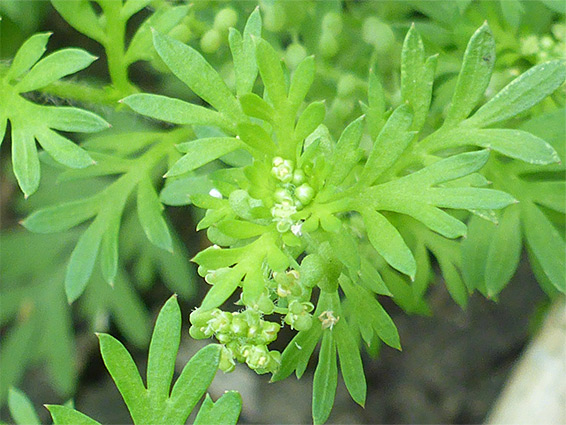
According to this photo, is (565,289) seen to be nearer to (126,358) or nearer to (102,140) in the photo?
(126,358)

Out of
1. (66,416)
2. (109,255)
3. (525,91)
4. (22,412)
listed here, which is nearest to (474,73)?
(525,91)

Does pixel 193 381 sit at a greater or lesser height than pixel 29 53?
lesser

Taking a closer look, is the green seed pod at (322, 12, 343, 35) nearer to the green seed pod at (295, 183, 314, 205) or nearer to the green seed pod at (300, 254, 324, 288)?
the green seed pod at (295, 183, 314, 205)

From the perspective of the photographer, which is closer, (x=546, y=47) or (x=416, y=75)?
(x=416, y=75)

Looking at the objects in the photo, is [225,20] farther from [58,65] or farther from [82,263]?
[82,263]

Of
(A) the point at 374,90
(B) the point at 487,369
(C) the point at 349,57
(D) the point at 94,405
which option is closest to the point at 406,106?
(A) the point at 374,90

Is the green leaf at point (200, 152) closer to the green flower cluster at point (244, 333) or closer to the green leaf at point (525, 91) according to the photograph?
the green flower cluster at point (244, 333)

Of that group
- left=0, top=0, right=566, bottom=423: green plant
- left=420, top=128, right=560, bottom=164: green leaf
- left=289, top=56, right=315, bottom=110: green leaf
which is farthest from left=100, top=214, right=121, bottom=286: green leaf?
left=420, top=128, right=560, bottom=164: green leaf
